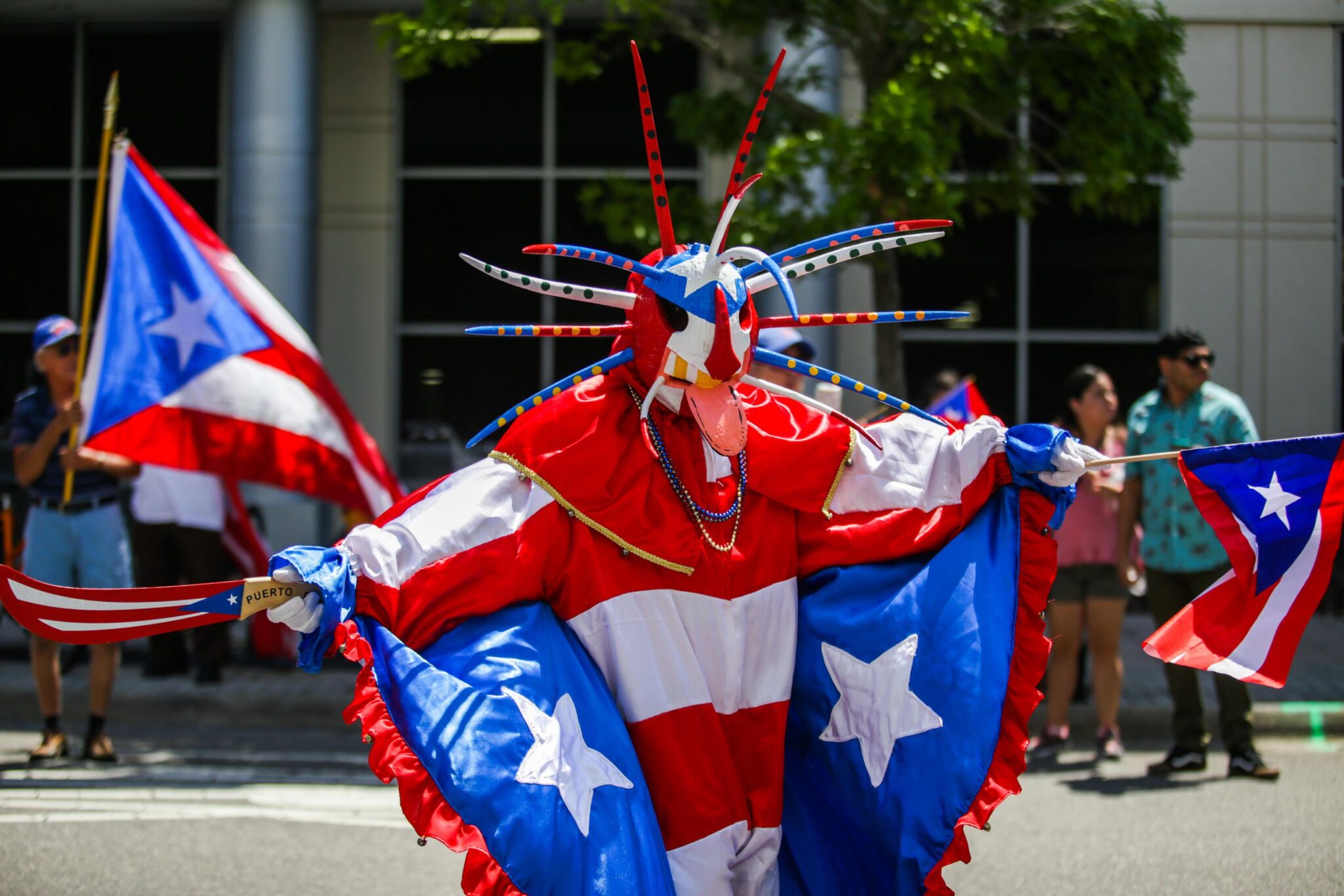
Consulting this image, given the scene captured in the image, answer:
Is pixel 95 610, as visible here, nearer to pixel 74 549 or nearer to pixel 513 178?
pixel 74 549

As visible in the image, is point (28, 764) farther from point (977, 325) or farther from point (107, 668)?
point (977, 325)

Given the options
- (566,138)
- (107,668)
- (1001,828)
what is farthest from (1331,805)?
(566,138)

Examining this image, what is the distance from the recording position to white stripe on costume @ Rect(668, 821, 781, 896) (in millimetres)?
3072

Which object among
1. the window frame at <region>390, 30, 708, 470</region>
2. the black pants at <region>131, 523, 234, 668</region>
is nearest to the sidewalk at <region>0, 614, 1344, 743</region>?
the black pants at <region>131, 523, 234, 668</region>

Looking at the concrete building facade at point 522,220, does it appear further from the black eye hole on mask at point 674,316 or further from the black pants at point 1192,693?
the black eye hole on mask at point 674,316

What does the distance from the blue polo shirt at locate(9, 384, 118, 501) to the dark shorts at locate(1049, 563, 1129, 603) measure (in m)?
4.42

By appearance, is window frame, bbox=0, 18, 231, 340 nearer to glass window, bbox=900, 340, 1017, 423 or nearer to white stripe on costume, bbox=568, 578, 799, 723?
glass window, bbox=900, 340, 1017, 423

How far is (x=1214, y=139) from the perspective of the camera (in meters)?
10.5

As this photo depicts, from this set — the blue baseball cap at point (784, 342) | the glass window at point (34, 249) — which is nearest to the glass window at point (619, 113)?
the glass window at point (34, 249)

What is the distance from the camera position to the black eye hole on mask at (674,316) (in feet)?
10.4

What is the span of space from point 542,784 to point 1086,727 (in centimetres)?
479

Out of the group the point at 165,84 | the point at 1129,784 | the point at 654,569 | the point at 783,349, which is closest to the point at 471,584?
the point at 654,569

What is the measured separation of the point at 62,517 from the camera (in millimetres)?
6074

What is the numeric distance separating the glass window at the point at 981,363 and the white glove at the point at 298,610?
8535mm
